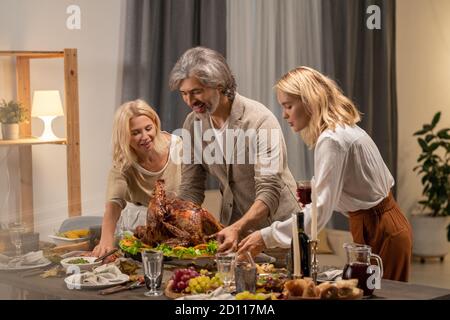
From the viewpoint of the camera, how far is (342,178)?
247 centimetres

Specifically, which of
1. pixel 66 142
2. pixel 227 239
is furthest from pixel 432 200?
pixel 66 142

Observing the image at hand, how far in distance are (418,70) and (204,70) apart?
3.69 ft

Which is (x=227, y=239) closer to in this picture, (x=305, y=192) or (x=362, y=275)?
(x=305, y=192)

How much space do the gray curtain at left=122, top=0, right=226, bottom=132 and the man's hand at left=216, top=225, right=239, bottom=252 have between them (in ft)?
1.39

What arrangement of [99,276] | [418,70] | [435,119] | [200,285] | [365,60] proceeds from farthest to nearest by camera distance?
[435,119] → [418,70] → [365,60] → [99,276] → [200,285]

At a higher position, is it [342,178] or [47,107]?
[47,107]

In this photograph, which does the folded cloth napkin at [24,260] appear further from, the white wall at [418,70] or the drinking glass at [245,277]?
→ the white wall at [418,70]

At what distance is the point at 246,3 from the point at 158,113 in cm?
58

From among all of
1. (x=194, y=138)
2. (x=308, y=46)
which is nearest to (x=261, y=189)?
(x=194, y=138)

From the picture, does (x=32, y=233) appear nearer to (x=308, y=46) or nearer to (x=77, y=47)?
(x=77, y=47)

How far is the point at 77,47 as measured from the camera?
→ 8.84 ft

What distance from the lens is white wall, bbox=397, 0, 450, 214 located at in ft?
11.2

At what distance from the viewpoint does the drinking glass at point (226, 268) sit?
212 centimetres

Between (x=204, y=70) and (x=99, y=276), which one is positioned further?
(x=204, y=70)
